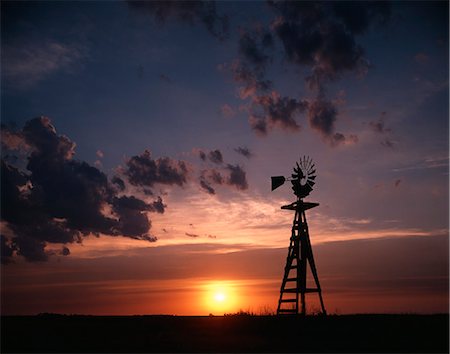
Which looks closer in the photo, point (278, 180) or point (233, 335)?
point (233, 335)

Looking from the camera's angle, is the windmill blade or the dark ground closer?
the dark ground

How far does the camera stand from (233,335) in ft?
50.0

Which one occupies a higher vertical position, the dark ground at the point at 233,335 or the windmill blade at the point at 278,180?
the windmill blade at the point at 278,180

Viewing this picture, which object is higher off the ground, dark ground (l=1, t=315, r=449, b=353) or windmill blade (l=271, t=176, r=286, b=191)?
windmill blade (l=271, t=176, r=286, b=191)

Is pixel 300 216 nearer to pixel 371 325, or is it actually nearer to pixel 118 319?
pixel 371 325

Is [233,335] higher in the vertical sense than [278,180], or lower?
lower

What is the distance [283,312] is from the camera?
24812mm

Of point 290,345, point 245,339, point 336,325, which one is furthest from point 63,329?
point 336,325

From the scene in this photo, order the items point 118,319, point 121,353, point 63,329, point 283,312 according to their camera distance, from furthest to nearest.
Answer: point 283,312, point 118,319, point 63,329, point 121,353

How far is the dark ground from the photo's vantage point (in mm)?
13180

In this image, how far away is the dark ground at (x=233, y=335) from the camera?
43.2 ft

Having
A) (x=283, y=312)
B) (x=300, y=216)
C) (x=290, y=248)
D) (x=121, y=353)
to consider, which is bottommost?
(x=121, y=353)

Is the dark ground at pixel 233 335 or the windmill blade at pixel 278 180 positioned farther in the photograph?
the windmill blade at pixel 278 180

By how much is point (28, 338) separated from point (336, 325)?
11015mm
